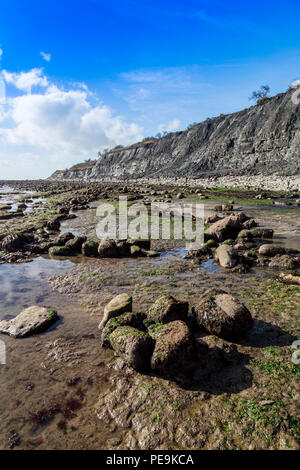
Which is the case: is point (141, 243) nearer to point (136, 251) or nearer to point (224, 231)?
point (136, 251)

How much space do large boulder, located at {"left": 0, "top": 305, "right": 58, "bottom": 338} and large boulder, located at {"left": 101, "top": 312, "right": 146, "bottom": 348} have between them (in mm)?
1605

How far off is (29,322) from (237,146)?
58.8 metres

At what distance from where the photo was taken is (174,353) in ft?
14.7

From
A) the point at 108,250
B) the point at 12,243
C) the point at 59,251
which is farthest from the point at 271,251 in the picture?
the point at 12,243

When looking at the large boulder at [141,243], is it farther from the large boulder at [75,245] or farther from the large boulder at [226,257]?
the large boulder at [226,257]

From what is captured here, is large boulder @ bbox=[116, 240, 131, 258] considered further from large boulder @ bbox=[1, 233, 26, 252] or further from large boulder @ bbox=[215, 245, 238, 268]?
large boulder @ bbox=[1, 233, 26, 252]

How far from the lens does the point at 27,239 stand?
14.1 metres

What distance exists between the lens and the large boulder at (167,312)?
5781 millimetres

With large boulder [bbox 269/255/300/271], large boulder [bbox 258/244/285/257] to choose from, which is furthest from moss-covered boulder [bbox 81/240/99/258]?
large boulder [bbox 269/255/300/271]

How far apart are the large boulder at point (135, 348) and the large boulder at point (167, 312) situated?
2.73 feet

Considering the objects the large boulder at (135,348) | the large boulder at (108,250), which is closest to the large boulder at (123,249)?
the large boulder at (108,250)
